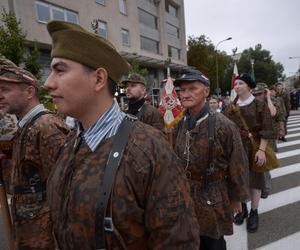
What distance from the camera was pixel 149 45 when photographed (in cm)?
3466

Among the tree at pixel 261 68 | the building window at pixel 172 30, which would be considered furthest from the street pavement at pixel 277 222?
the tree at pixel 261 68

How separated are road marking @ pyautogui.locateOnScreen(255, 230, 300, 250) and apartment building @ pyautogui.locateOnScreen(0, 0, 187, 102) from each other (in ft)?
30.1

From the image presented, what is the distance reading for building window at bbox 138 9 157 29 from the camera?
111 ft

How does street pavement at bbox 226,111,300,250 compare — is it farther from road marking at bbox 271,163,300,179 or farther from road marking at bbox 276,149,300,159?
road marking at bbox 276,149,300,159

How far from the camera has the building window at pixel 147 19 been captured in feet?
111

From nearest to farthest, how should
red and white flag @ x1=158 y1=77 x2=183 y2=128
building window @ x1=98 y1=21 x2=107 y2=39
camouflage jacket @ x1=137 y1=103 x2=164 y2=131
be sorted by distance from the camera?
camouflage jacket @ x1=137 y1=103 x2=164 y2=131 < red and white flag @ x1=158 y1=77 x2=183 y2=128 < building window @ x1=98 y1=21 x2=107 y2=39

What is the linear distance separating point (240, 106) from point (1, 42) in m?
10.2

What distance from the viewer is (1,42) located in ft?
38.2

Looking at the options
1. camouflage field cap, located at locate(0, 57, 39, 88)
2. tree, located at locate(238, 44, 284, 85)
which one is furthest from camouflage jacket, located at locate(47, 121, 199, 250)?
tree, located at locate(238, 44, 284, 85)

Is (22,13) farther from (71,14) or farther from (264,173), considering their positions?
(264,173)

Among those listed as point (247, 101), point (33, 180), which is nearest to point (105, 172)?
point (33, 180)

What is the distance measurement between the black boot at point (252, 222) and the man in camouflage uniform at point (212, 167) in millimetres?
1547

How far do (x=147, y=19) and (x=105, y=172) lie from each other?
35.5 metres

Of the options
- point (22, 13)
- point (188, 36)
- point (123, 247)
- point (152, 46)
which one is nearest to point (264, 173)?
point (123, 247)
